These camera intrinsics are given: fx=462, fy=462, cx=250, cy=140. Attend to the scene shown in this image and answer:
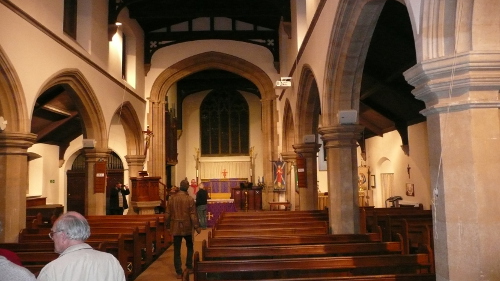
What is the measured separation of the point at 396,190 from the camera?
12391 mm

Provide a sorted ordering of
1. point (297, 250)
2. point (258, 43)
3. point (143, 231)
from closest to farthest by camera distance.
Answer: point (297, 250), point (143, 231), point (258, 43)

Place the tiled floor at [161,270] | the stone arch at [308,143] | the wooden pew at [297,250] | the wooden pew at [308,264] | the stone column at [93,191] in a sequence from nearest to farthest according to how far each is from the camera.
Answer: the wooden pew at [308,264]
the wooden pew at [297,250]
the tiled floor at [161,270]
the stone arch at [308,143]
the stone column at [93,191]

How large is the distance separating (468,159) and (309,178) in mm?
7842

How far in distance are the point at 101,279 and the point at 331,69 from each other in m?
5.62

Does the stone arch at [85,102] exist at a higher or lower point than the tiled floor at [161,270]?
higher

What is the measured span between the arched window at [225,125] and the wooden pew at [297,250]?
53.5 feet

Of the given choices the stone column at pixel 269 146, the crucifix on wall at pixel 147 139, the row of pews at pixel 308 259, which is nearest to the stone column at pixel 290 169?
the stone column at pixel 269 146

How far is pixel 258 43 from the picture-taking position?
612 inches

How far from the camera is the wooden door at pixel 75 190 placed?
16.0 metres

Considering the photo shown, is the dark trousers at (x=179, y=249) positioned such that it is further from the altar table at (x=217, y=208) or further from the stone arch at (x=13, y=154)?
the altar table at (x=217, y=208)

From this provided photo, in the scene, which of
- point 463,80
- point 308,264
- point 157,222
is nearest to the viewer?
point 463,80

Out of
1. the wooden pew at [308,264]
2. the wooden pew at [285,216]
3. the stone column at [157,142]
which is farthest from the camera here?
the stone column at [157,142]

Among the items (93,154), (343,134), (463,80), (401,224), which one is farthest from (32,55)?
(463,80)

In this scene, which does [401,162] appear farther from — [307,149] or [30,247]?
[30,247]
